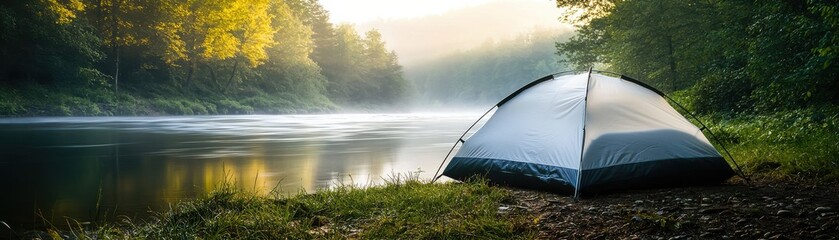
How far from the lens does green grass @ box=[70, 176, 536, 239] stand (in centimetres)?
482

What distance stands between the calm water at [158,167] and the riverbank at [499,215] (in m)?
1.00

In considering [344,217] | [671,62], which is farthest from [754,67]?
[671,62]

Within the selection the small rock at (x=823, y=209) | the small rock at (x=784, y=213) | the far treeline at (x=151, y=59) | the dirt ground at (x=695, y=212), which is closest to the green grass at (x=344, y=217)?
the dirt ground at (x=695, y=212)

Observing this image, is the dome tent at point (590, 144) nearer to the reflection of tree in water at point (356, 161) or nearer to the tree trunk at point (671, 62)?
the reflection of tree in water at point (356, 161)

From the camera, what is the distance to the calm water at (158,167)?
7.10 m

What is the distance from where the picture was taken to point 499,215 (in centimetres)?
569

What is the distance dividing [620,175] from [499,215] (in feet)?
7.17

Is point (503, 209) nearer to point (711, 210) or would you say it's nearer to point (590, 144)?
point (590, 144)

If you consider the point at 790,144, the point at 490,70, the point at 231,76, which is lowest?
the point at 790,144

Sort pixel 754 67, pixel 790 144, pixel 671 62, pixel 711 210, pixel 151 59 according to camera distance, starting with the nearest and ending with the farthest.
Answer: pixel 711 210 → pixel 790 144 → pixel 754 67 → pixel 671 62 → pixel 151 59

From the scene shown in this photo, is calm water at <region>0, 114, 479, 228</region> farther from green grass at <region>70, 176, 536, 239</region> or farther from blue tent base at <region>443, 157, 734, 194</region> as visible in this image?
blue tent base at <region>443, 157, 734, 194</region>

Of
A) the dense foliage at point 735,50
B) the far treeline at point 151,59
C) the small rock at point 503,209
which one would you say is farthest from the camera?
the far treeline at point 151,59

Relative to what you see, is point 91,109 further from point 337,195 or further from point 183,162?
point 337,195

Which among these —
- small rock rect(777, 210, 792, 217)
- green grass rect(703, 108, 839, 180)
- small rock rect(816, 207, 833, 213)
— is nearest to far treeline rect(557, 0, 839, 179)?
green grass rect(703, 108, 839, 180)
